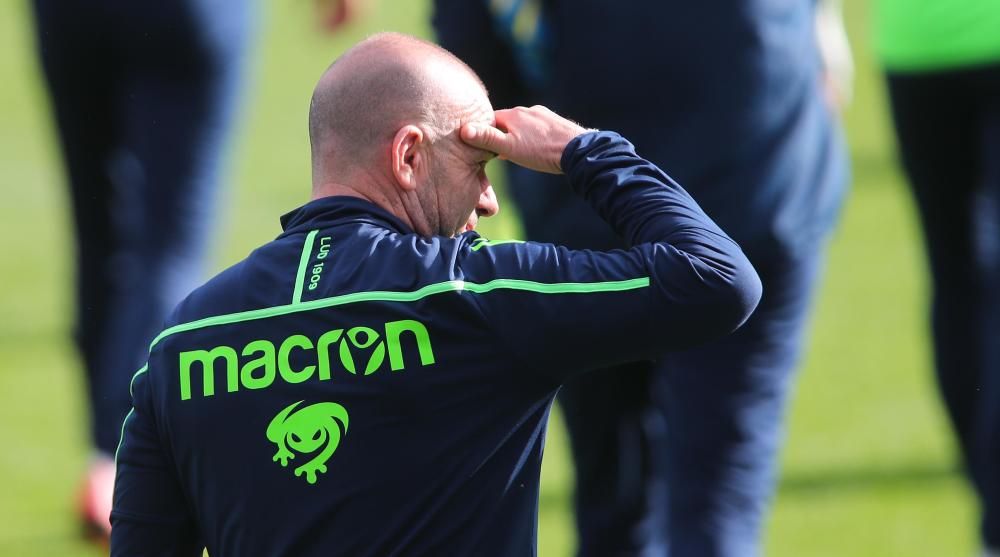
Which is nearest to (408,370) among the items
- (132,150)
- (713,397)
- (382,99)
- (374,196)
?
(374,196)

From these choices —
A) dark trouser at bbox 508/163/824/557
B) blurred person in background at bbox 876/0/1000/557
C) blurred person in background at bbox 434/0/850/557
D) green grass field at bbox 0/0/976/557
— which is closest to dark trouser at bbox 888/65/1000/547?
blurred person in background at bbox 876/0/1000/557

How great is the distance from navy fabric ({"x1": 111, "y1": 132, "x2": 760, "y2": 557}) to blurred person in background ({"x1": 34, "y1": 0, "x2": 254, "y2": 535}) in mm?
2134

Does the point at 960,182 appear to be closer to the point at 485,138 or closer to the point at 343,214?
the point at 485,138

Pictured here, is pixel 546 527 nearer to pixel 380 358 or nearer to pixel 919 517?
pixel 919 517

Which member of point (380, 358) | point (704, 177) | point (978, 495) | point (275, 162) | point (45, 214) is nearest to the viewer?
point (380, 358)

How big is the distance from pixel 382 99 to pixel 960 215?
88.3 inches

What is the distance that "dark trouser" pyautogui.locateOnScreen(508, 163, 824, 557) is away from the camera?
3.11 metres

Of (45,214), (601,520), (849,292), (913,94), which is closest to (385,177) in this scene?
(601,520)

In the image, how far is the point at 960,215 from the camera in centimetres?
396

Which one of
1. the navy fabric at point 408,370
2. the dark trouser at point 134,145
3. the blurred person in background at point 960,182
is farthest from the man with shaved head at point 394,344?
the dark trouser at point 134,145

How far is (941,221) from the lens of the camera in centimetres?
398

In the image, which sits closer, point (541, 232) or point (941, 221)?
point (541, 232)

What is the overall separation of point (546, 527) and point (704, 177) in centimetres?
165

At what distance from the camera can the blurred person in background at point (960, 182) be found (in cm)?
358
